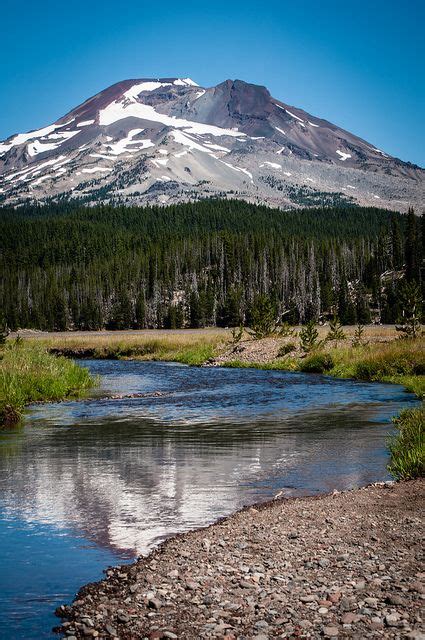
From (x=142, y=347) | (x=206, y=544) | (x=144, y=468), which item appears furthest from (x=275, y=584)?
(x=142, y=347)

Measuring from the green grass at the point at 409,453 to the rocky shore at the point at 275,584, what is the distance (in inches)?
122

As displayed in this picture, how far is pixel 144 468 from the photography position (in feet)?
56.3

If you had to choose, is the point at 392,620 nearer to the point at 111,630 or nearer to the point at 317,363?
the point at 111,630

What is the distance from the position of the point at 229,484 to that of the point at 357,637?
8383mm

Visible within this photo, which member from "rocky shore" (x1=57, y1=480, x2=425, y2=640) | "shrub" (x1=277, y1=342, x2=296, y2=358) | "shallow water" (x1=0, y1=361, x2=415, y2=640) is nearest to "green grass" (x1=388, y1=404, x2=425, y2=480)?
"shallow water" (x1=0, y1=361, x2=415, y2=640)

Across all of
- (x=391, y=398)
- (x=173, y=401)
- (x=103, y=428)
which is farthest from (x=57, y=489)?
(x=391, y=398)

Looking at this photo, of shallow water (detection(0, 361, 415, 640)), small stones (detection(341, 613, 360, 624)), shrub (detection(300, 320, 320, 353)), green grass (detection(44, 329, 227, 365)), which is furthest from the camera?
green grass (detection(44, 329, 227, 365))

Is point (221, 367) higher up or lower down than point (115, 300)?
lower down

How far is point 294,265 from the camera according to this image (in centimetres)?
16300

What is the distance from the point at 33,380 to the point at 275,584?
25.2 metres

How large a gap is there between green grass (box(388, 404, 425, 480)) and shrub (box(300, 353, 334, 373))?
27261 millimetres

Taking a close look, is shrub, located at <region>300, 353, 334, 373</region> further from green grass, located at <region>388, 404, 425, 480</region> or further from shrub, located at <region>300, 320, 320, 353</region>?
green grass, located at <region>388, 404, 425, 480</region>

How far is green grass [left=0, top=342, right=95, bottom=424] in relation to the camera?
86.1ft

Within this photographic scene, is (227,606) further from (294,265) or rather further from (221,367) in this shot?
(294,265)
